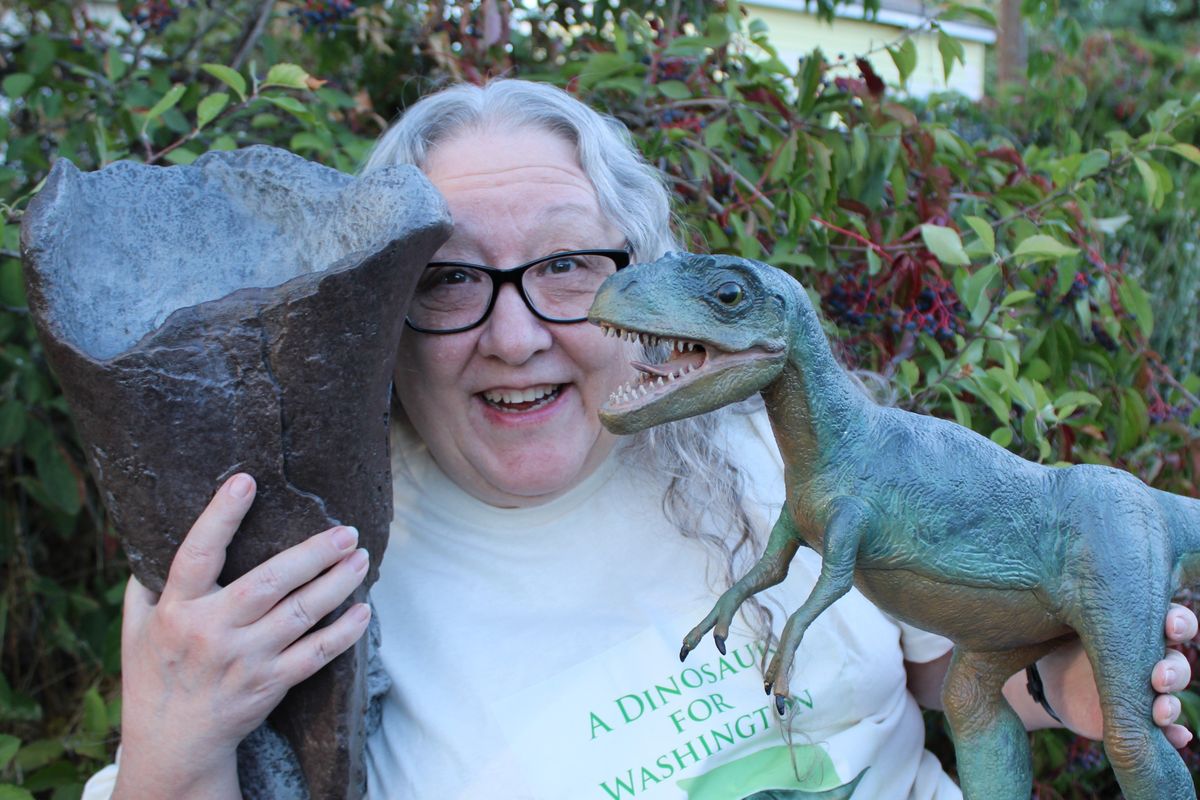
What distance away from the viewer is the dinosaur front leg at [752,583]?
0.91 meters

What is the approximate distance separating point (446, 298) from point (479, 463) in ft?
0.89

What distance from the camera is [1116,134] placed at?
83.4 inches

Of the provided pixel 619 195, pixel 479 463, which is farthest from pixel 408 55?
pixel 479 463

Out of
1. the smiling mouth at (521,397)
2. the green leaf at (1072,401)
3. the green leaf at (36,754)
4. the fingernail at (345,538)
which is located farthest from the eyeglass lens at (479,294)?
the green leaf at (36,754)

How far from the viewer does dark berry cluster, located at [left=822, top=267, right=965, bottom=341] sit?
1957 mm

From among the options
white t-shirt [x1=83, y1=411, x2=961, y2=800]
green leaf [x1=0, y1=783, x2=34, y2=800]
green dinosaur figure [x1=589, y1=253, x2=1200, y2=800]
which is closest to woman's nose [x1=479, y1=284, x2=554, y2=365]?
white t-shirt [x1=83, y1=411, x2=961, y2=800]

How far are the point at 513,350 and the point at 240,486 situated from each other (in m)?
0.45

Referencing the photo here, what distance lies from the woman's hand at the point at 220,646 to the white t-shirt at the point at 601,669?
31 centimetres

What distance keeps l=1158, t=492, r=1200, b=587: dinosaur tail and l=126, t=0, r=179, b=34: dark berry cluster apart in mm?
2336

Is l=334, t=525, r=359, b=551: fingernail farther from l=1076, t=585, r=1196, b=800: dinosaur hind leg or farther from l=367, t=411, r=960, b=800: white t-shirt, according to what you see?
l=1076, t=585, r=1196, b=800: dinosaur hind leg

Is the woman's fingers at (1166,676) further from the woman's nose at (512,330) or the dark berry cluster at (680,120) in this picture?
the dark berry cluster at (680,120)

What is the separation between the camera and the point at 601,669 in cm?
157

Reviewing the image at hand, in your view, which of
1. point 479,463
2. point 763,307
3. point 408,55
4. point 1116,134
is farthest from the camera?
point 408,55

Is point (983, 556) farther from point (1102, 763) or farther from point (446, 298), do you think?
point (1102, 763)
